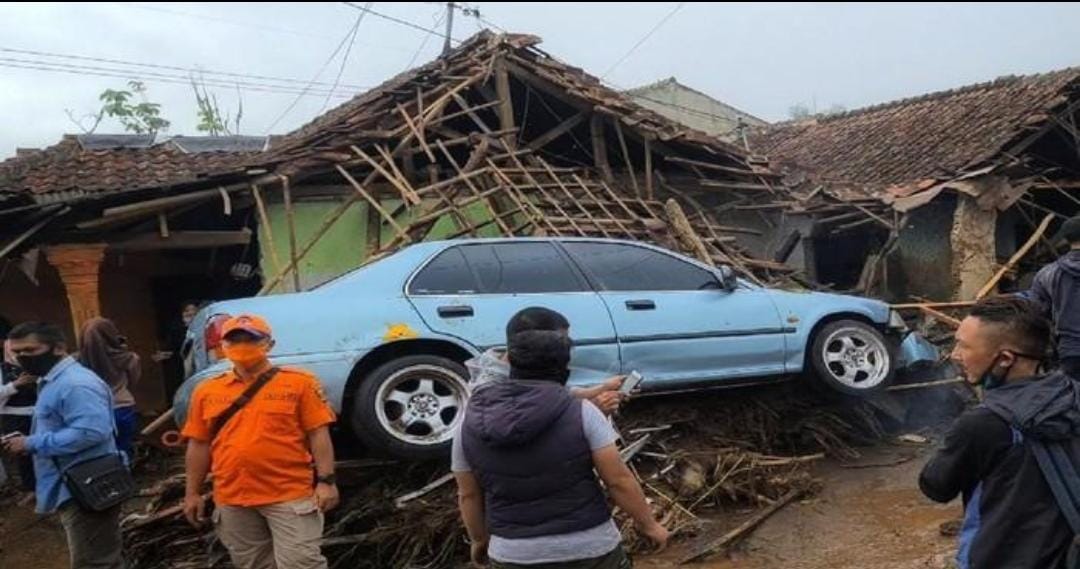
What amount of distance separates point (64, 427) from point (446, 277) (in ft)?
7.97

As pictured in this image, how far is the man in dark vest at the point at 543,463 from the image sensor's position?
2.46 meters

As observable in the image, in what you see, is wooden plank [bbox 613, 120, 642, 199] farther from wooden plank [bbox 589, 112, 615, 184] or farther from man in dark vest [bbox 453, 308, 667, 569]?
man in dark vest [bbox 453, 308, 667, 569]

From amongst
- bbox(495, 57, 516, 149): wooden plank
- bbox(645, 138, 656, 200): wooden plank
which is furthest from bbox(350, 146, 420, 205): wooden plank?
bbox(645, 138, 656, 200): wooden plank

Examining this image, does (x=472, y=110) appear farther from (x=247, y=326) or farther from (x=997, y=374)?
(x=997, y=374)

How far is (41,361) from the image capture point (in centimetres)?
403

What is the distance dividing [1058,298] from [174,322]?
33.3 ft

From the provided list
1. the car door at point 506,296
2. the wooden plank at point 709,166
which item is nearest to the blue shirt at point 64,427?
→ the car door at point 506,296

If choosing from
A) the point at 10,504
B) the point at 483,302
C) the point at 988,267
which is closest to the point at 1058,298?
the point at 483,302

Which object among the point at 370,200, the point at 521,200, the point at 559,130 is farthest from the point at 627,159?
the point at 370,200

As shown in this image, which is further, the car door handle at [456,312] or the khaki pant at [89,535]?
the car door handle at [456,312]

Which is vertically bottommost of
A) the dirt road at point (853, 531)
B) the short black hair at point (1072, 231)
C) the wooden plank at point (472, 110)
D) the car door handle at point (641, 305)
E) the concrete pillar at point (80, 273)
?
the dirt road at point (853, 531)

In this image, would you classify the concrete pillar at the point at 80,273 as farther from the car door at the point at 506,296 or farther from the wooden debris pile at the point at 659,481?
the car door at the point at 506,296

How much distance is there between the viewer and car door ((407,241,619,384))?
Result: 5523 mm

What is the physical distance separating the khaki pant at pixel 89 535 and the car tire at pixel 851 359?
15.2ft
